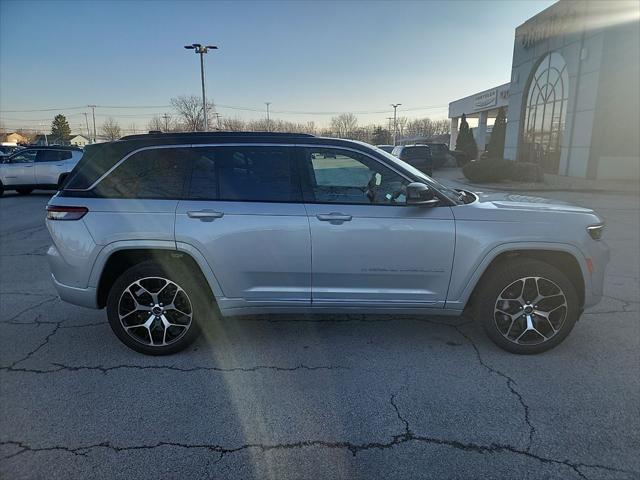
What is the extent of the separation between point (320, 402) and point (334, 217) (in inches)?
55.2

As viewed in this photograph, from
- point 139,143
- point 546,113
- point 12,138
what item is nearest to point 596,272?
point 139,143

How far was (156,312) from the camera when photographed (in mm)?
3434

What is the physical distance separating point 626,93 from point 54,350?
77.3 ft

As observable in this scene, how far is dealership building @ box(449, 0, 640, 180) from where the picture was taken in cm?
1816

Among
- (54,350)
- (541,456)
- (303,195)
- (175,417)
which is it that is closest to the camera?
(541,456)

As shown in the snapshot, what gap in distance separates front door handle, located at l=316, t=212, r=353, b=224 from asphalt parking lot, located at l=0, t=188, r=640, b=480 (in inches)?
47.2

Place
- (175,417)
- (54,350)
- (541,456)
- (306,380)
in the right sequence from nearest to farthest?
1. (541,456)
2. (175,417)
3. (306,380)
4. (54,350)

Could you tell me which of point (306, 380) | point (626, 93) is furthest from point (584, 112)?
point (306, 380)

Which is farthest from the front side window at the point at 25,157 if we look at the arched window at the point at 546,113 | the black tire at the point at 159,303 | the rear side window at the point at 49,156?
the arched window at the point at 546,113

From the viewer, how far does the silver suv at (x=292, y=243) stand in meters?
3.24

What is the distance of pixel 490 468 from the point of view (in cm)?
227

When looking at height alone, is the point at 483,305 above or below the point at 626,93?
below

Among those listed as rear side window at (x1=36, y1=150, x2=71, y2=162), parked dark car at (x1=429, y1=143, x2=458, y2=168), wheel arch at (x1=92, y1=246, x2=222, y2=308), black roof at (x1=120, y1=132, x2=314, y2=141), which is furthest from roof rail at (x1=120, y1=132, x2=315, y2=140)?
parked dark car at (x1=429, y1=143, x2=458, y2=168)

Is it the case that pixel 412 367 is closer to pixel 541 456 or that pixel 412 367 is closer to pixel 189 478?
pixel 541 456
